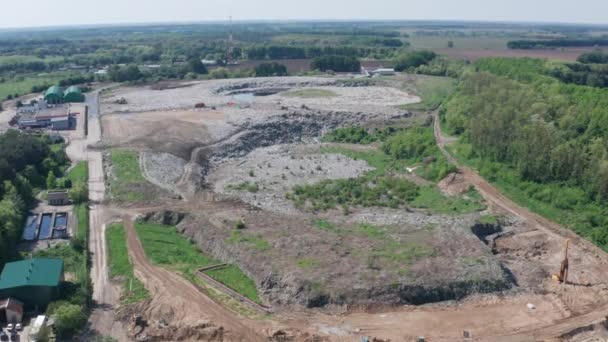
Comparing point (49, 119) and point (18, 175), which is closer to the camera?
point (18, 175)

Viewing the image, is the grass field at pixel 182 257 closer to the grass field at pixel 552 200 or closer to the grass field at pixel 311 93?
the grass field at pixel 552 200

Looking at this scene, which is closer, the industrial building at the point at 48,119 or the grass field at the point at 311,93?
the industrial building at the point at 48,119

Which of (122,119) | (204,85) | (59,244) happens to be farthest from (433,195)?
(204,85)

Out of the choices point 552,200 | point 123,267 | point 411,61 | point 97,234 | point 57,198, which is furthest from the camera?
point 411,61

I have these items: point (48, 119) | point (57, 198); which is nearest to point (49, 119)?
point (48, 119)

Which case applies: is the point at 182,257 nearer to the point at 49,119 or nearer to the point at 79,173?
the point at 79,173

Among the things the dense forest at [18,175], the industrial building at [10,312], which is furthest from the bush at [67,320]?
the dense forest at [18,175]

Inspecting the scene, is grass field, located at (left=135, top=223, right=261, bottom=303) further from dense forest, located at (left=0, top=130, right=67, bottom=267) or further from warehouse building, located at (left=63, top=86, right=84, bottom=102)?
warehouse building, located at (left=63, top=86, right=84, bottom=102)

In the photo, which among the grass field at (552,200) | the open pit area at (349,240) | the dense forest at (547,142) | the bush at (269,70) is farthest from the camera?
the bush at (269,70)
